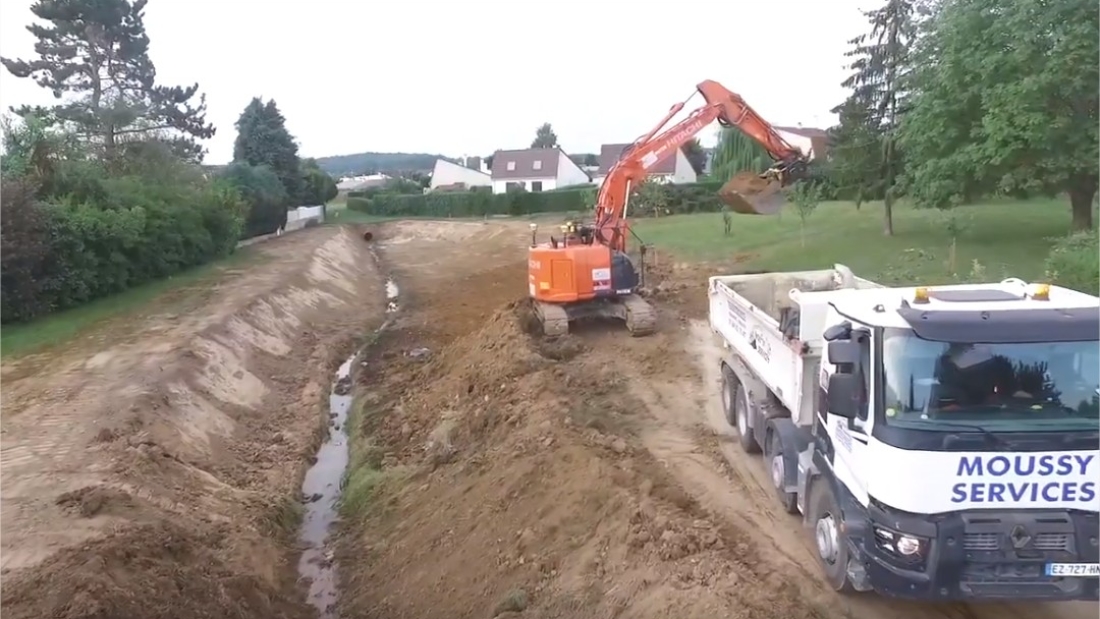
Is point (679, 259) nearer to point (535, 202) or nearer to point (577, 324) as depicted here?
point (577, 324)

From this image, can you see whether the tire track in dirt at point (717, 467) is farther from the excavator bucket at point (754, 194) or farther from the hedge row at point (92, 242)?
the hedge row at point (92, 242)

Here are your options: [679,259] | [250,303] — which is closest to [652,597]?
[250,303]

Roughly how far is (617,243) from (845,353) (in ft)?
39.1

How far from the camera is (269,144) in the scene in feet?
183

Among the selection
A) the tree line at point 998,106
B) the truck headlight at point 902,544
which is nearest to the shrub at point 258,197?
the tree line at point 998,106

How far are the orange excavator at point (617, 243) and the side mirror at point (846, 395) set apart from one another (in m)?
10.1

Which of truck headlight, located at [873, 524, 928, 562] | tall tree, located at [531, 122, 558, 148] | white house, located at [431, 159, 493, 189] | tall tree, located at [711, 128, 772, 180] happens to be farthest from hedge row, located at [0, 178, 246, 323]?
tall tree, located at [531, 122, 558, 148]

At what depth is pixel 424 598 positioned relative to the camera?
9211 mm

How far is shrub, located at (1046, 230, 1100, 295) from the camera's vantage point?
1435 centimetres

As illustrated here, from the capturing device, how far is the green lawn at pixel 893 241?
2225cm

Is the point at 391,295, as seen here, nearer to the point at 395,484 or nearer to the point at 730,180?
the point at 730,180

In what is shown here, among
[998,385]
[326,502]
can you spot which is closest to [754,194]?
[326,502]

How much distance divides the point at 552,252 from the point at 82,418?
9.10 metres

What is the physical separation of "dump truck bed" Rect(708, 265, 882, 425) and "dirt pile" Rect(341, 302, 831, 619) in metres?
1.67
